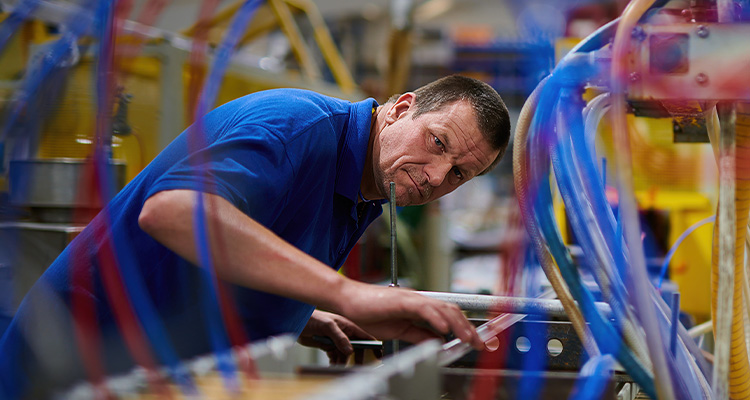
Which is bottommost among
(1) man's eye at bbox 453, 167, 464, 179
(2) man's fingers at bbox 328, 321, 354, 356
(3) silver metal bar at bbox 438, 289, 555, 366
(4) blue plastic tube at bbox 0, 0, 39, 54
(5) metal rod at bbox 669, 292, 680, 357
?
(2) man's fingers at bbox 328, 321, 354, 356

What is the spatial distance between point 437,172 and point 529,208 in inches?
11.2

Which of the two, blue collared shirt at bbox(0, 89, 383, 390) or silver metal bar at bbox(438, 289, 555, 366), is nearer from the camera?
silver metal bar at bbox(438, 289, 555, 366)

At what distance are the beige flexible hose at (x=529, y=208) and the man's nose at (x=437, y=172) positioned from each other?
253mm

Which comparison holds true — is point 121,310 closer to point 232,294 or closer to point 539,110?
point 232,294

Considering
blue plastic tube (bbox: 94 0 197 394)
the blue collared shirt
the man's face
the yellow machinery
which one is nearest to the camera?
blue plastic tube (bbox: 94 0 197 394)

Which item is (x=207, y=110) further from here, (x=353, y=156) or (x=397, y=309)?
(x=353, y=156)

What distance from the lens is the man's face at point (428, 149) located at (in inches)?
41.9

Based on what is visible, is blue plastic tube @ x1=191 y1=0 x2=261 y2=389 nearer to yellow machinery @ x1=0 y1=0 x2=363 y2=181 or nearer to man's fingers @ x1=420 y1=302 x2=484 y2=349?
man's fingers @ x1=420 y1=302 x2=484 y2=349

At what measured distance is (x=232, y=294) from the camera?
101cm

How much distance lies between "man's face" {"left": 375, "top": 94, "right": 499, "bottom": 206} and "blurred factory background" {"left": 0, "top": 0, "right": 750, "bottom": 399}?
0.13m

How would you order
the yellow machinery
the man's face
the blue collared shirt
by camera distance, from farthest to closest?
1. the yellow machinery
2. the man's face
3. the blue collared shirt

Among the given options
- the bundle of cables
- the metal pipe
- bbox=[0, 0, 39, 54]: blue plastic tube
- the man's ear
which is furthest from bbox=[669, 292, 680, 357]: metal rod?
bbox=[0, 0, 39, 54]: blue plastic tube

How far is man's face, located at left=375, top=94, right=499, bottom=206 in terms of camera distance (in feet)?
3.50

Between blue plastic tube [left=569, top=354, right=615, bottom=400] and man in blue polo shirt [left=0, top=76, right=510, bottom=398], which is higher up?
man in blue polo shirt [left=0, top=76, right=510, bottom=398]
